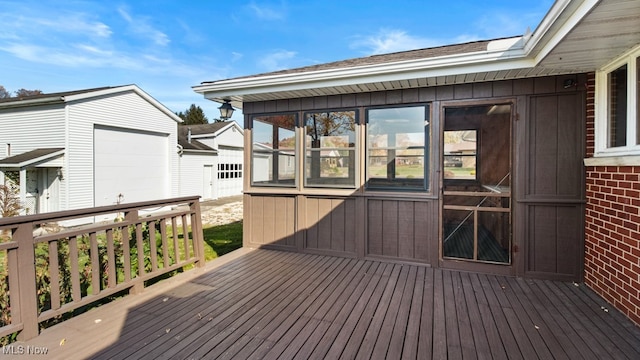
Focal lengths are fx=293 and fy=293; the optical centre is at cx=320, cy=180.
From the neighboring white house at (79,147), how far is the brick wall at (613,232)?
1055 cm

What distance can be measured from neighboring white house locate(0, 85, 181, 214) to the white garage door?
0.02 meters

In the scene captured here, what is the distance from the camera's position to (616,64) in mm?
2604

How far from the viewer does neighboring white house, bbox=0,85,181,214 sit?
8.50 meters

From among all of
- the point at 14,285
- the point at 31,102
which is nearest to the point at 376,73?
the point at 14,285

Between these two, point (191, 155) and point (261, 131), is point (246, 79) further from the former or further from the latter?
point (191, 155)

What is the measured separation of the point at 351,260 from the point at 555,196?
2416 millimetres

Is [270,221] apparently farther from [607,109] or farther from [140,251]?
[607,109]

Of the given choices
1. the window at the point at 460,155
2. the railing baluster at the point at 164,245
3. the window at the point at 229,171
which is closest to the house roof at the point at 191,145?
the window at the point at 229,171

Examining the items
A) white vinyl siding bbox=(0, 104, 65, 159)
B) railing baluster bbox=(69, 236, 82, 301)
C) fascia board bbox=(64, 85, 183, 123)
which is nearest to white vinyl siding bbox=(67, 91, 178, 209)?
fascia board bbox=(64, 85, 183, 123)

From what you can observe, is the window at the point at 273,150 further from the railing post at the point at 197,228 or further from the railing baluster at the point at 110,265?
the railing baluster at the point at 110,265

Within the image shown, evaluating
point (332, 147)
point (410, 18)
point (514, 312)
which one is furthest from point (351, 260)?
point (410, 18)

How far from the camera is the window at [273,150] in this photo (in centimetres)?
434

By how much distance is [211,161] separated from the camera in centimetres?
1452

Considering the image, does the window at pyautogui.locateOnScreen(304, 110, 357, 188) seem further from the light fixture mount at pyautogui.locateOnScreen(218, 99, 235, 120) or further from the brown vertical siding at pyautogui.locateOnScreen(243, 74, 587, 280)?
the light fixture mount at pyautogui.locateOnScreen(218, 99, 235, 120)
